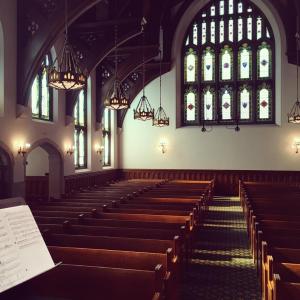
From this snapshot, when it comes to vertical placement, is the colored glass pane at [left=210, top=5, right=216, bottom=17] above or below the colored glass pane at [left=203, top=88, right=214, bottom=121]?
above

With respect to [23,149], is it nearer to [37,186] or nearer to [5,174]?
[5,174]

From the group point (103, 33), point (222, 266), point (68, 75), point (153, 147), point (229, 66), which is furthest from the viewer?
point (153, 147)

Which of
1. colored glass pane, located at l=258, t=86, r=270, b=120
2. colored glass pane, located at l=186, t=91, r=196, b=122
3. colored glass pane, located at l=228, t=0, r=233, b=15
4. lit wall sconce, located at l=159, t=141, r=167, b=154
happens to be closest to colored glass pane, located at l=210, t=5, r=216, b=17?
colored glass pane, located at l=228, t=0, r=233, b=15

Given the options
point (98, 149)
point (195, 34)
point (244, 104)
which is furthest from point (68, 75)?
point (195, 34)

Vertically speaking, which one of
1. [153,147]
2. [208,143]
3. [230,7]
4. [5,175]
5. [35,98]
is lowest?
[5,175]

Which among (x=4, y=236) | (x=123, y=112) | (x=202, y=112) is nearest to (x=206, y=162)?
(x=202, y=112)

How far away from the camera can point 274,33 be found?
56.5 feet

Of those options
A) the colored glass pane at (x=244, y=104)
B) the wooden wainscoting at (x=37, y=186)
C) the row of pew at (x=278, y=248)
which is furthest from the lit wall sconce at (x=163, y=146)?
the row of pew at (x=278, y=248)

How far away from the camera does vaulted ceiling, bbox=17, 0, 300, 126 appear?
1023 centimetres

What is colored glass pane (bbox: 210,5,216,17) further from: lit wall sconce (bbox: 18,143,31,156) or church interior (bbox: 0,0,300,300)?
lit wall sconce (bbox: 18,143,31,156)

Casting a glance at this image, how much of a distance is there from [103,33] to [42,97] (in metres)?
3.45

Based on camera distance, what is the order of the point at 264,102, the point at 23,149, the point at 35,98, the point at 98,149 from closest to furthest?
the point at 23,149
the point at 35,98
the point at 98,149
the point at 264,102

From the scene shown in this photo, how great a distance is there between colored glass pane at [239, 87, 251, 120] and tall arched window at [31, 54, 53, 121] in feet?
32.1

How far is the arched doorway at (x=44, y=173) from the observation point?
1301 cm
